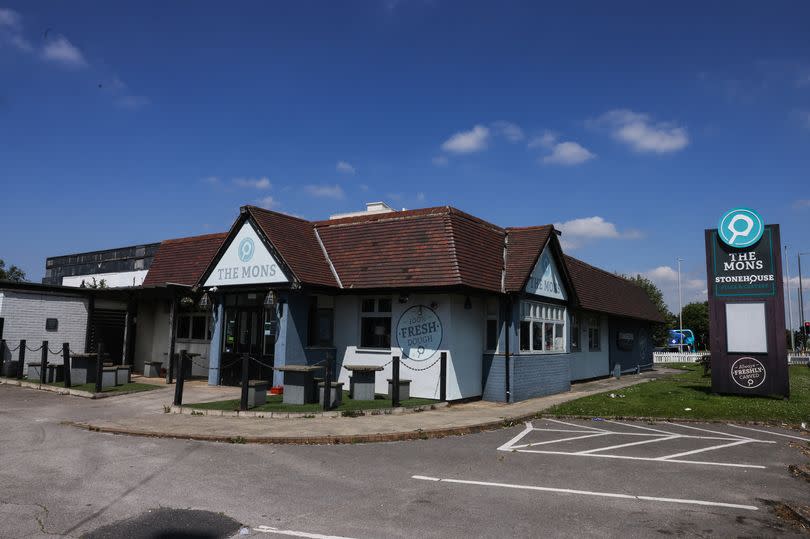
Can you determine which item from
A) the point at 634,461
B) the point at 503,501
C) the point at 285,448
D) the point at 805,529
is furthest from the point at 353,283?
the point at 805,529

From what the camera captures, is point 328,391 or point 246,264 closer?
point 328,391

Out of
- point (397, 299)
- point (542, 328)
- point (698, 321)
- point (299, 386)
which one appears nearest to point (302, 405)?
point (299, 386)

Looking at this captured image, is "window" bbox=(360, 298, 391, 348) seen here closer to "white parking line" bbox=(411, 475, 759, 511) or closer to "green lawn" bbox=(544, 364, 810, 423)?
"green lawn" bbox=(544, 364, 810, 423)

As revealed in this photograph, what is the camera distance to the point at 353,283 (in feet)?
58.5

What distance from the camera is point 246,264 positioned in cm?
1852

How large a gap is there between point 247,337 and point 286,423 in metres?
6.88

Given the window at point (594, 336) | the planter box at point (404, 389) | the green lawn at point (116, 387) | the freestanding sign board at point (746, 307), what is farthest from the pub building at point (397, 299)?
the window at point (594, 336)

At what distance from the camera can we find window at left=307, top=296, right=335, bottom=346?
18.4 metres

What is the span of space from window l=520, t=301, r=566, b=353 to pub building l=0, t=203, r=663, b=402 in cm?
4

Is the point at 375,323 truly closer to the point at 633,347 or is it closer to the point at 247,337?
the point at 247,337

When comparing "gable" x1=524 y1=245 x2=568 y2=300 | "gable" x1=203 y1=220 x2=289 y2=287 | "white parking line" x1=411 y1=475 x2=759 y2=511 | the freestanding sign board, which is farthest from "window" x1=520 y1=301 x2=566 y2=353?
"white parking line" x1=411 y1=475 x2=759 y2=511

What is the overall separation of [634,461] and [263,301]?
12.4 metres

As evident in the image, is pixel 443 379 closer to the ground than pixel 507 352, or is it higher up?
closer to the ground

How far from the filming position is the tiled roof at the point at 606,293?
25188 mm
